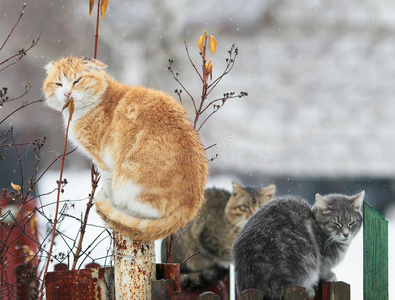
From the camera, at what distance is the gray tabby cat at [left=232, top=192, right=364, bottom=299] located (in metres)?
1.41

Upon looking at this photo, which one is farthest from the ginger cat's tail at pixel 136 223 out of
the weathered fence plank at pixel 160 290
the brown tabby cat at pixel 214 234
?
the brown tabby cat at pixel 214 234

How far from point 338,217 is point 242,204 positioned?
1.01 m

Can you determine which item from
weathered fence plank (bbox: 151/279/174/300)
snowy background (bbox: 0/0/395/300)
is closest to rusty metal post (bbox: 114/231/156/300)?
weathered fence plank (bbox: 151/279/174/300)

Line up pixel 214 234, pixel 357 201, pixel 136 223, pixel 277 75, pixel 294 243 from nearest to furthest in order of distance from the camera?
pixel 136 223 < pixel 294 243 < pixel 357 201 < pixel 214 234 < pixel 277 75

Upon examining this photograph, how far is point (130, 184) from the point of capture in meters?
1.20

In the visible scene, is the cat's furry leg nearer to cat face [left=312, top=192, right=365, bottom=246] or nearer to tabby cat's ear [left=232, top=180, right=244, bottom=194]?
cat face [left=312, top=192, right=365, bottom=246]

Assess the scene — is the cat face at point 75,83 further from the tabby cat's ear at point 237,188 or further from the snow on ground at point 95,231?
the snow on ground at point 95,231

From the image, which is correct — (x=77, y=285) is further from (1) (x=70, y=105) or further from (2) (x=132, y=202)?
(1) (x=70, y=105)

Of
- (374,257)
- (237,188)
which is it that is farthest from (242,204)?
(374,257)

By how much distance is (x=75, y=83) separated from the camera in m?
1.24

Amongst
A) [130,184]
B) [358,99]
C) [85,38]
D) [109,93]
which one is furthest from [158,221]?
[358,99]

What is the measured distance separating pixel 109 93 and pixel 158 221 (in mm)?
393

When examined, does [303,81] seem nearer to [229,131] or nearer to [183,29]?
[229,131]

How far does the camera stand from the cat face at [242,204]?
2482 mm
